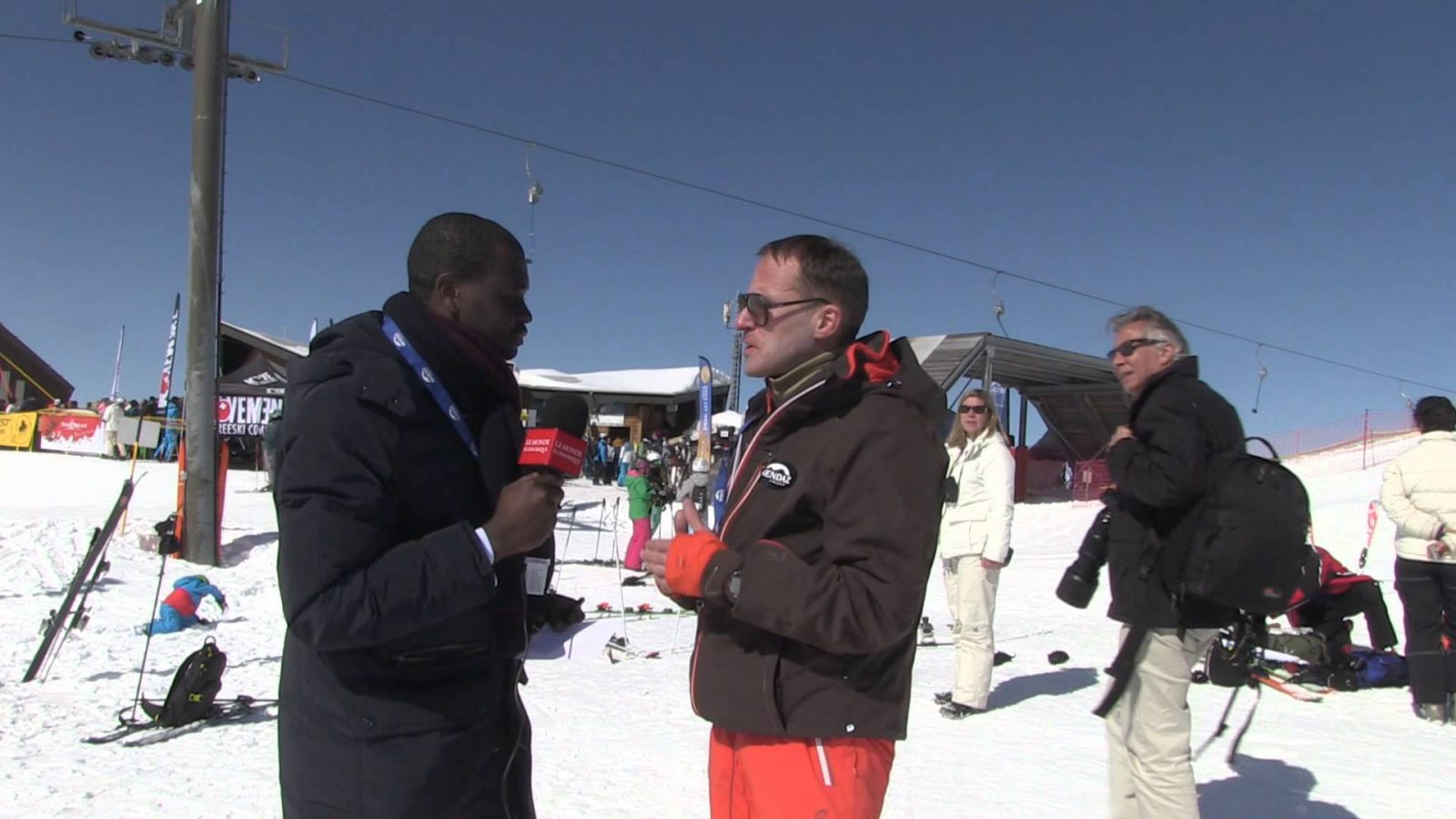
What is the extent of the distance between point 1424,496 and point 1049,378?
17354 millimetres

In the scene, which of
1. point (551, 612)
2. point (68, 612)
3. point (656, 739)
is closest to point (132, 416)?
point (68, 612)

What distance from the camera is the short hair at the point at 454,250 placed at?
187 cm

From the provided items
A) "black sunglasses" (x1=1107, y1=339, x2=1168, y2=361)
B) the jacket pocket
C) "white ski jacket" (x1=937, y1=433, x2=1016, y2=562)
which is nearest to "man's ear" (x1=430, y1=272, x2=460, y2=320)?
the jacket pocket

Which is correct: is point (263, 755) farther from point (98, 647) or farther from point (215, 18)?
point (215, 18)

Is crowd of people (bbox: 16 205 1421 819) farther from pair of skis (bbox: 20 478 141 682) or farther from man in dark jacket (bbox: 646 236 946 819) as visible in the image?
pair of skis (bbox: 20 478 141 682)

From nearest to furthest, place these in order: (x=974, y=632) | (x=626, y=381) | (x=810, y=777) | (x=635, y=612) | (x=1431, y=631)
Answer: (x=810, y=777) < (x=974, y=632) < (x=1431, y=631) < (x=635, y=612) < (x=626, y=381)

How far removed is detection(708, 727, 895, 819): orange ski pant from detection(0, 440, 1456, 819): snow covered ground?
2250 mm

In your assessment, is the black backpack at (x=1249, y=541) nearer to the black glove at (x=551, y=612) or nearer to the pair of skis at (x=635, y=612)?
the black glove at (x=551, y=612)

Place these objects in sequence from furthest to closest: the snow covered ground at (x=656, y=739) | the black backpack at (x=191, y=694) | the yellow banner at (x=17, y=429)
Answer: the yellow banner at (x=17, y=429), the black backpack at (x=191, y=694), the snow covered ground at (x=656, y=739)

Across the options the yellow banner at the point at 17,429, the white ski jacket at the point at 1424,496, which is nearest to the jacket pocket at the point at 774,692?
the white ski jacket at the point at 1424,496

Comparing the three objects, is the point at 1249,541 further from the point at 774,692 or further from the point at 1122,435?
the point at 774,692

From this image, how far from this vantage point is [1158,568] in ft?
10.2

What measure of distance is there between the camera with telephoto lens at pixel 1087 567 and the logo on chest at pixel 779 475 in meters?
2.15

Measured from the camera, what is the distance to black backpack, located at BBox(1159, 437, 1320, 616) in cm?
293
